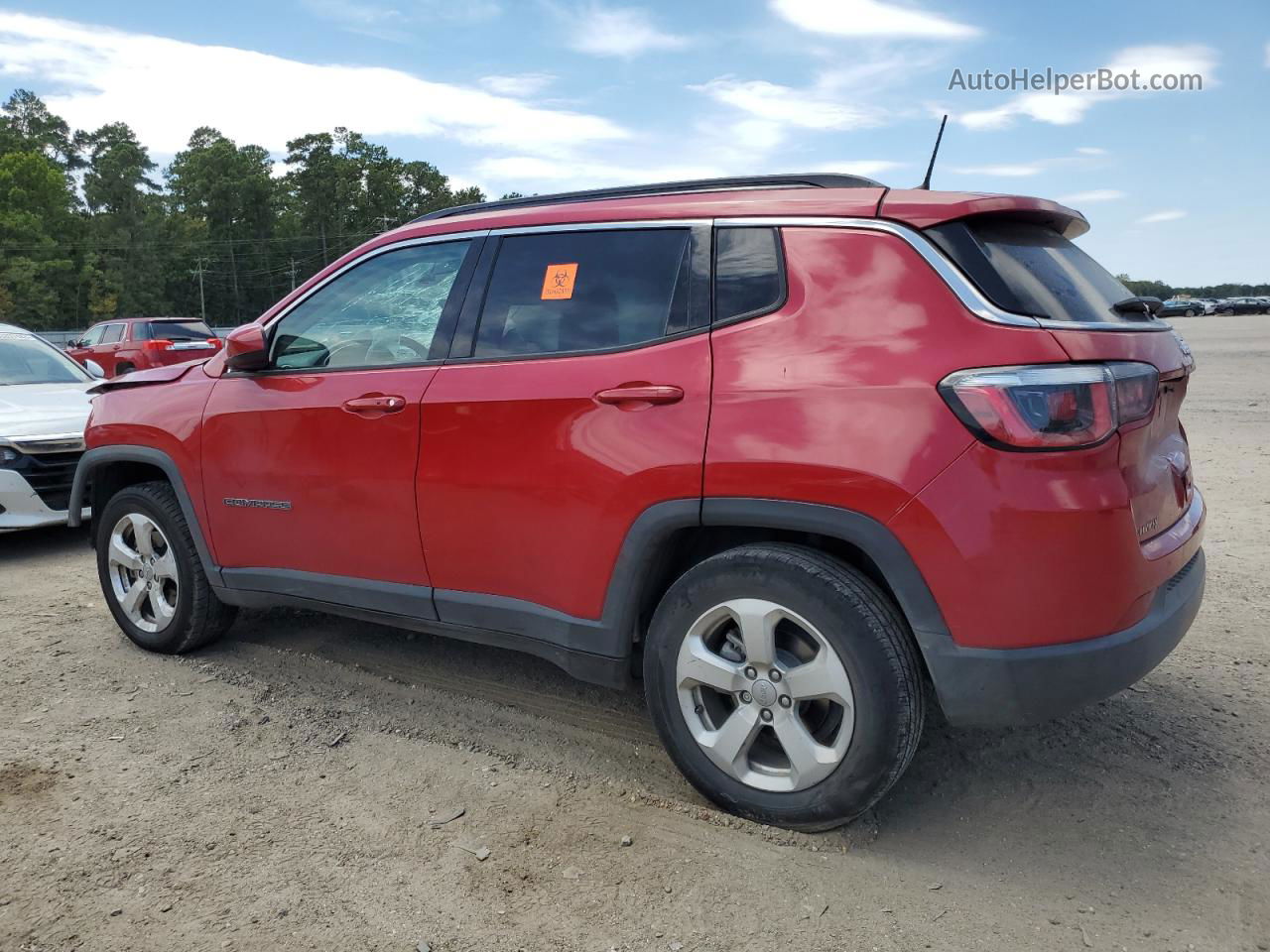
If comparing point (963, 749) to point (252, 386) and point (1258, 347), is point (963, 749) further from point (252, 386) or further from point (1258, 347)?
point (1258, 347)

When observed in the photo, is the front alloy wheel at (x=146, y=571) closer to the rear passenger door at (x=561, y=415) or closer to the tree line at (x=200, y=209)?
the rear passenger door at (x=561, y=415)

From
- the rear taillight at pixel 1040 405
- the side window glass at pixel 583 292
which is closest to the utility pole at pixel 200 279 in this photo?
the side window glass at pixel 583 292

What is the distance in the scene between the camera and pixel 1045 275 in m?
2.73

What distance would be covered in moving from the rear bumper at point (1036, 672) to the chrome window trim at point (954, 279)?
757mm

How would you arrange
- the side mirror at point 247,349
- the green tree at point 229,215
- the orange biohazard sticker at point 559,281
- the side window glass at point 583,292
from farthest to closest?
the green tree at point 229,215
the side mirror at point 247,349
the orange biohazard sticker at point 559,281
the side window glass at point 583,292

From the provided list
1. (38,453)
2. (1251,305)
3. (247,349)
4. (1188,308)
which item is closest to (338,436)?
(247,349)

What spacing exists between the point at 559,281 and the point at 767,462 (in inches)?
41.8

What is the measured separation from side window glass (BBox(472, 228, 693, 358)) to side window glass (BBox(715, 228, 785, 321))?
0.38ft

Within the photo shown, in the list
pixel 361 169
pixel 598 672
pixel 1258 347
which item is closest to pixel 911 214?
pixel 598 672

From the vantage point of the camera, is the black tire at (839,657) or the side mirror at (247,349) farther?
the side mirror at (247,349)

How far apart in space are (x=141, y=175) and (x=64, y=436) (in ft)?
321

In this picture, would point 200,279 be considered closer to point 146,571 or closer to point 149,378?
point 149,378

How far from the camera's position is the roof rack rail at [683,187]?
3.04 metres

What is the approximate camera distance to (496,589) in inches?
131
